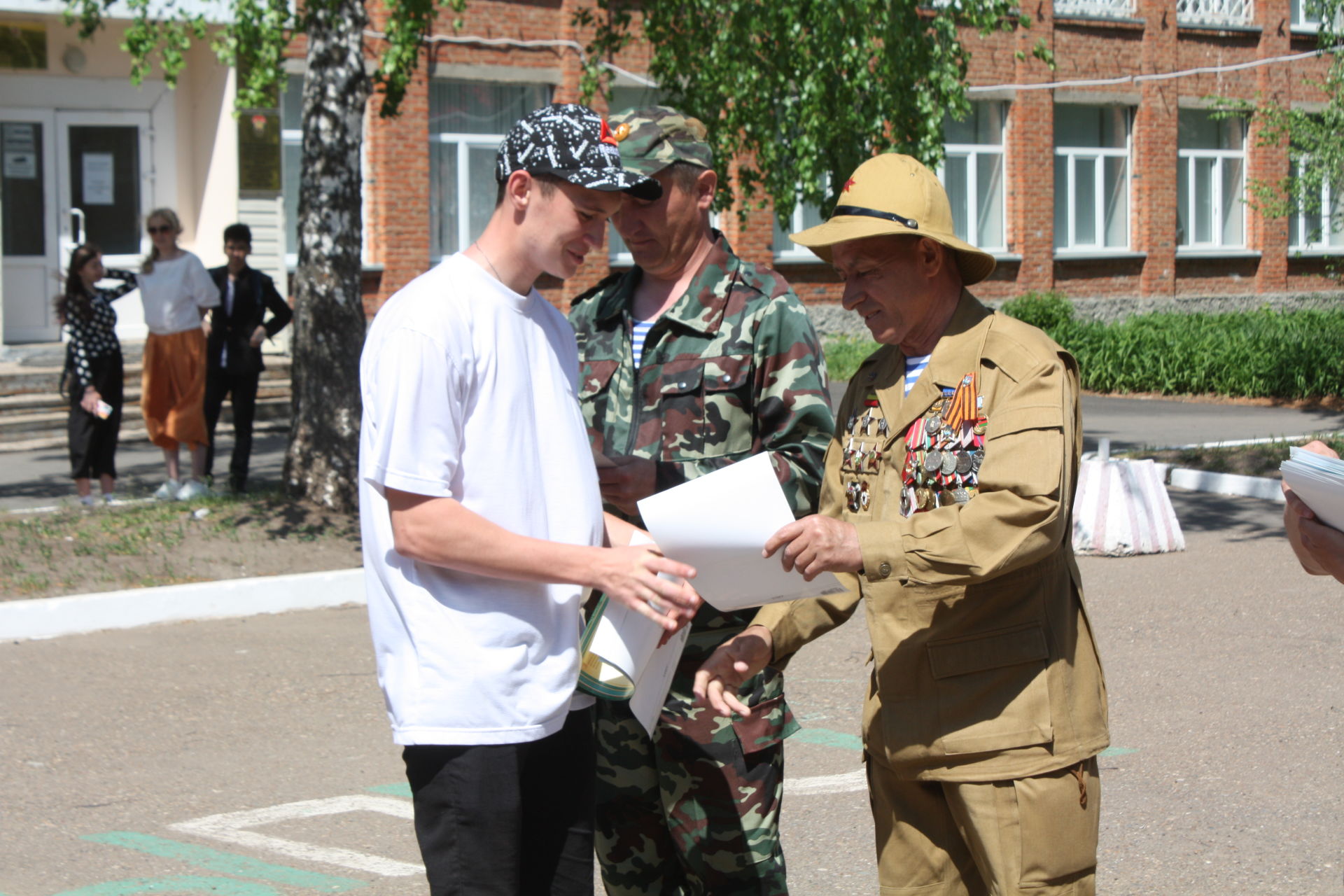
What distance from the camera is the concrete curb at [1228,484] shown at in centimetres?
1238

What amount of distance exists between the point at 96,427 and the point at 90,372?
0.41 metres

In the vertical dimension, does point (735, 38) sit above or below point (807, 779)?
above

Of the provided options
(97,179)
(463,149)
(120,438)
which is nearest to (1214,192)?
(463,149)

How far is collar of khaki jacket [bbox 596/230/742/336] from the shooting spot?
3711 millimetres

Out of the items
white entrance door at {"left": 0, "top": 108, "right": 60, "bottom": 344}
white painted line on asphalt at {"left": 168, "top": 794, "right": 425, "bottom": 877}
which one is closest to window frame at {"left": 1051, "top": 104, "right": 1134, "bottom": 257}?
white entrance door at {"left": 0, "top": 108, "right": 60, "bottom": 344}

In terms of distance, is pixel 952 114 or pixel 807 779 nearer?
pixel 807 779

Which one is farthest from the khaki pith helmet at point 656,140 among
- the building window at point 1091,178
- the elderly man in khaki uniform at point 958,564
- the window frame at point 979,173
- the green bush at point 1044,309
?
the building window at point 1091,178

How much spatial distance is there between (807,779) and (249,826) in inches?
78.3

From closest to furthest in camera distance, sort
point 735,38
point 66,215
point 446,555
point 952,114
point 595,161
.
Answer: point 446,555, point 595,161, point 735,38, point 952,114, point 66,215

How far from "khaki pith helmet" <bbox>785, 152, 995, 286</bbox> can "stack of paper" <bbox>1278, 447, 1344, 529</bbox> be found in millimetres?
686

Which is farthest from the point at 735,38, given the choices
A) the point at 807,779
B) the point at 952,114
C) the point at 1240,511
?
the point at 807,779

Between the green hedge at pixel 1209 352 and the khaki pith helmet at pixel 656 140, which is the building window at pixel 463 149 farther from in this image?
the khaki pith helmet at pixel 656 140

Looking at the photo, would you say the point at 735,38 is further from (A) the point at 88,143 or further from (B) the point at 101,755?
(A) the point at 88,143

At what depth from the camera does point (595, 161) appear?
294cm
